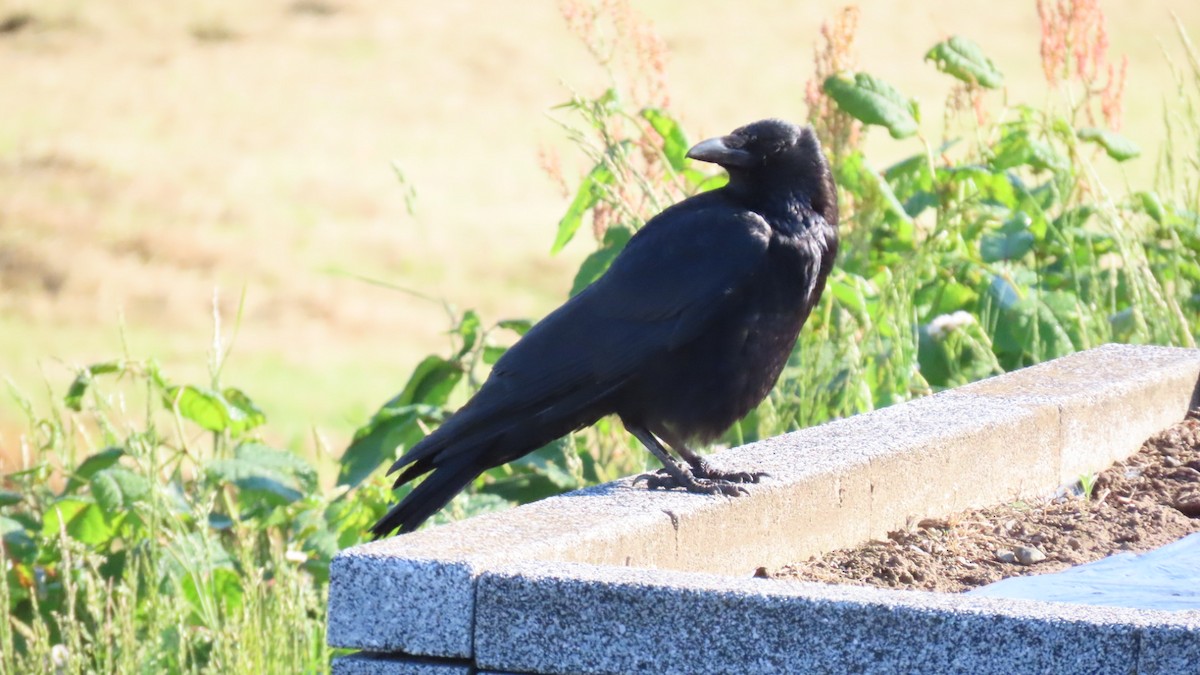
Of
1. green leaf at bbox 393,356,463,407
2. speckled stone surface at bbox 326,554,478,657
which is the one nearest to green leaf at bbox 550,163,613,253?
green leaf at bbox 393,356,463,407

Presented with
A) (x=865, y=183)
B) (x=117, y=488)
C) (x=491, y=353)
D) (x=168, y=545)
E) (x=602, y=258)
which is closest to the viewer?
(x=168, y=545)

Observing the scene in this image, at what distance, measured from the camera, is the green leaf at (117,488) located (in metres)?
3.79

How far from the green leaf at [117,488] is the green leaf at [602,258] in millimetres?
1197

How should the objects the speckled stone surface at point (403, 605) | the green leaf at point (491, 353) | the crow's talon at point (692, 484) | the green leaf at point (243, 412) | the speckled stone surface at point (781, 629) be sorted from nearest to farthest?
the speckled stone surface at point (781, 629) < the speckled stone surface at point (403, 605) < the crow's talon at point (692, 484) < the green leaf at point (243, 412) < the green leaf at point (491, 353)

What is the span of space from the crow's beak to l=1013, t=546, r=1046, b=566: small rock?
998 mm

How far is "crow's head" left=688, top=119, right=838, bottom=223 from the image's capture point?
11.0 feet

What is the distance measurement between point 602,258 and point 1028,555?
6.09 feet

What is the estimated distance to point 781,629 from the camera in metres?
2.00

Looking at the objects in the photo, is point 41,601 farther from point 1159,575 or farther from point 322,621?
point 1159,575

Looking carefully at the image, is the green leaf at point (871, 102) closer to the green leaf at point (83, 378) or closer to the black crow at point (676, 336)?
the black crow at point (676, 336)

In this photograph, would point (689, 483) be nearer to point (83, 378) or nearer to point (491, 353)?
point (491, 353)

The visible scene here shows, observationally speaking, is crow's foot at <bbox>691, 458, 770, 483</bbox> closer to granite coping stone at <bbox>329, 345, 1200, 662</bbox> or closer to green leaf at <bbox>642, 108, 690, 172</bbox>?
granite coping stone at <bbox>329, 345, 1200, 662</bbox>

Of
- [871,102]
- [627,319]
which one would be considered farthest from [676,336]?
[871,102]

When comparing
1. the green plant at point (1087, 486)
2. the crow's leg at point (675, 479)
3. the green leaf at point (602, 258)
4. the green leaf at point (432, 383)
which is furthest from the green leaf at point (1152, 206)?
the crow's leg at point (675, 479)
